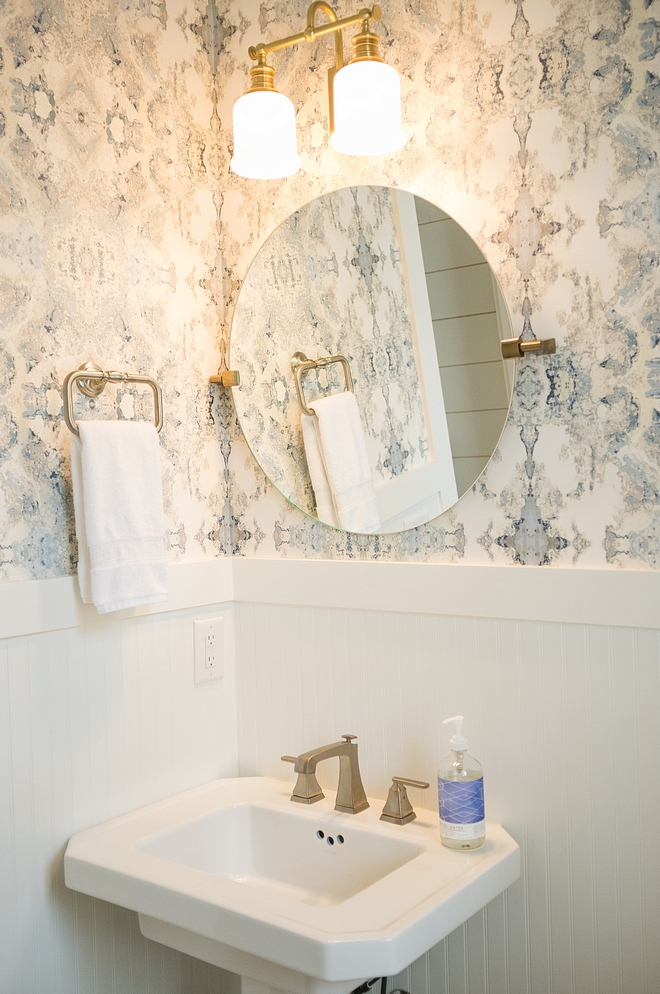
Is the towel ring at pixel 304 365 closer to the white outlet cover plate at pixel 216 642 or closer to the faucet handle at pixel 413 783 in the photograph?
the white outlet cover plate at pixel 216 642

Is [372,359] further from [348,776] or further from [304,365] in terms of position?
[348,776]

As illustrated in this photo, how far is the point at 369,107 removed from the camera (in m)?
1.38

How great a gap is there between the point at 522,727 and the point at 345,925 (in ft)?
1.48

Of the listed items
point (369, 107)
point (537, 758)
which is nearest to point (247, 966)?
point (537, 758)

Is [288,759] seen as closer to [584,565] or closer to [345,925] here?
[345,925]

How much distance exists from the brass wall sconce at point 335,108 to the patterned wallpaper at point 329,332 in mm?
111

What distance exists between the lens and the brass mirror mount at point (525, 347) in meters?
1.35

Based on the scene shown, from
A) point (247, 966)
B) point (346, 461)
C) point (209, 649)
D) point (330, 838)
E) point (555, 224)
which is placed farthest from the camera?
point (209, 649)

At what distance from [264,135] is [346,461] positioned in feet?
1.99

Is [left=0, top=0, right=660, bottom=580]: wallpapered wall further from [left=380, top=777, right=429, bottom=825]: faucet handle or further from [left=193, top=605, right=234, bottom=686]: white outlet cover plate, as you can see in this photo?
[left=380, top=777, right=429, bottom=825]: faucet handle

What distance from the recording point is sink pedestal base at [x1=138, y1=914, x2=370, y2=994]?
118cm

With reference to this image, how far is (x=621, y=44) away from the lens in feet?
4.21

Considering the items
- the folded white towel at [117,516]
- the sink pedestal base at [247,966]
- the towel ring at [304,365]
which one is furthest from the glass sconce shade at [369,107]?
the sink pedestal base at [247,966]

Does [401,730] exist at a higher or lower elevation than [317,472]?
lower
